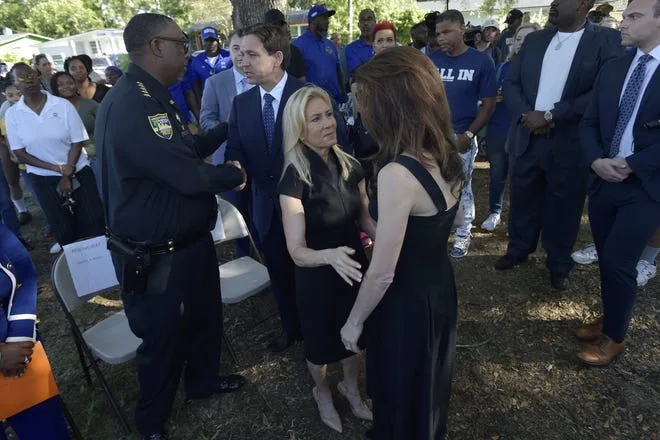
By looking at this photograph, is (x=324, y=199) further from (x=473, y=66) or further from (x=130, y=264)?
(x=473, y=66)

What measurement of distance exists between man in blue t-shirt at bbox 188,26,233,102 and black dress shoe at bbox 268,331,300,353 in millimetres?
4171

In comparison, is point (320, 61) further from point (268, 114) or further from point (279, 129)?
point (279, 129)

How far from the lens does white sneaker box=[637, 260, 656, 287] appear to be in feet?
11.8

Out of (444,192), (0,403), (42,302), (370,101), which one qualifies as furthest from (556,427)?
(42,302)

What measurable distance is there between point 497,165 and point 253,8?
358 centimetres

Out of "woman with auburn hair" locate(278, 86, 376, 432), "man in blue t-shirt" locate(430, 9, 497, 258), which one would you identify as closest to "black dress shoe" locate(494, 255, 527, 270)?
"man in blue t-shirt" locate(430, 9, 497, 258)

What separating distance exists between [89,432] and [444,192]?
2.69 metres

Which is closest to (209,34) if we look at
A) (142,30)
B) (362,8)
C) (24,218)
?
(24,218)

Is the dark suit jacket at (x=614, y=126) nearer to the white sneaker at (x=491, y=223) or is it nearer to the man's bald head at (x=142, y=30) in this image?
the white sneaker at (x=491, y=223)

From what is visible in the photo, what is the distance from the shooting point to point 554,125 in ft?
11.0

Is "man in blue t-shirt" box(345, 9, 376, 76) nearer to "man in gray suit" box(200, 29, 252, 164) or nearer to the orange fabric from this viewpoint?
"man in gray suit" box(200, 29, 252, 164)

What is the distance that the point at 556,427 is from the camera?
2445 millimetres

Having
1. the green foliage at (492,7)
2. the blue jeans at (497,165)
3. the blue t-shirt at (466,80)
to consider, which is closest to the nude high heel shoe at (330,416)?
the blue t-shirt at (466,80)

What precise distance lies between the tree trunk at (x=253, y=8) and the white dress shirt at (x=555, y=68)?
3.38 meters
